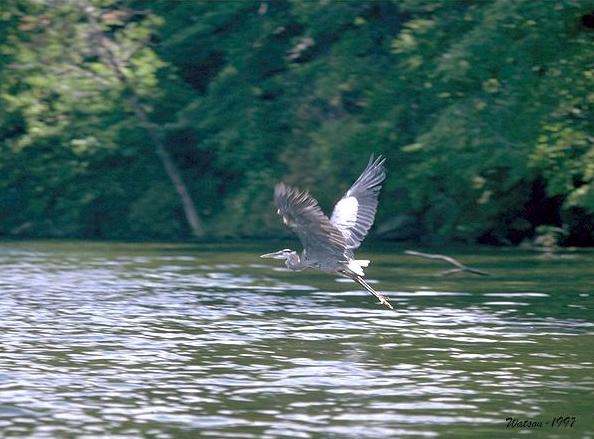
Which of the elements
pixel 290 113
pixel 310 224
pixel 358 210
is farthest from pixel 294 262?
pixel 290 113

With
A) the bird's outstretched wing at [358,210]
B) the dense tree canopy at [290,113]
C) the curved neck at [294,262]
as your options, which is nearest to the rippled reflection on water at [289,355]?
the curved neck at [294,262]

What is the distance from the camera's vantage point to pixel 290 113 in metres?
43.3

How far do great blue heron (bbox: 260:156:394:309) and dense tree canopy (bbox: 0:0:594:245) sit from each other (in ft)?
45.5

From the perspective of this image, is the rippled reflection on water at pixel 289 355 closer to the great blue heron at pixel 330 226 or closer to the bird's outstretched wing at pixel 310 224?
the great blue heron at pixel 330 226

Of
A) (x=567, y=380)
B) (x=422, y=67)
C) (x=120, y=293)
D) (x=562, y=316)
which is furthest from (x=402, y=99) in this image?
(x=567, y=380)

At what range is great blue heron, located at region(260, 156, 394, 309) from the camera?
1644cm

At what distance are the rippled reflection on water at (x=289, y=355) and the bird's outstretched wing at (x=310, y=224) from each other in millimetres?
946

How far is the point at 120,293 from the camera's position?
946 inches

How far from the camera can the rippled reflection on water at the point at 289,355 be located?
12.4 m

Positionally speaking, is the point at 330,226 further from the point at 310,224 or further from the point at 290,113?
the point at 290,113

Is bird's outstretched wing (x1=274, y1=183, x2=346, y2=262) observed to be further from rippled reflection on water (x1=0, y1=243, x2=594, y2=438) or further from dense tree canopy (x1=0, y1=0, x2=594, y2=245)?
dense tree canopy (x1=0, y1=0, x2=594, y2=245)

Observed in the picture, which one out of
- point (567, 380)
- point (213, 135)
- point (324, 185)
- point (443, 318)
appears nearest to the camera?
point (567, 380)

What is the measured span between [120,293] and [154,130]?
69.2 ft

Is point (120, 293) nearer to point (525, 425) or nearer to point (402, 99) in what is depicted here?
point (525, 425)
